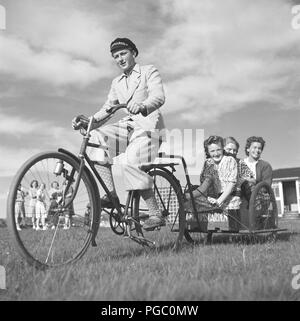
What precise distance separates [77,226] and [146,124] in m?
1.22

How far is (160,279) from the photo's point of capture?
295 centimetres

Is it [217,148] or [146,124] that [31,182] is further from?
[217,148]

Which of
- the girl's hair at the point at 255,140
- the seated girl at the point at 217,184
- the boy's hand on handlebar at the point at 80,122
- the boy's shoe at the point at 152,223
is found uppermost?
the girl's hair at the point at 255,140

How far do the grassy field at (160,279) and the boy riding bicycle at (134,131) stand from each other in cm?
70

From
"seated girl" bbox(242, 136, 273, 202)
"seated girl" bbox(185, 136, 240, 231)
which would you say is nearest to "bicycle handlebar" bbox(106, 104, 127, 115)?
"seated girl" bbox(185, 136, 240, 231)

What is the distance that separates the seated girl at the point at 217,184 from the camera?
17.6ft

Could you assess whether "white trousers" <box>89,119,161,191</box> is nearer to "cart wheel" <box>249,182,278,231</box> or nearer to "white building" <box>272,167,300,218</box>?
"cart wheel" <box>249,182,278,231</box>

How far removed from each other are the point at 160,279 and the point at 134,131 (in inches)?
71.0

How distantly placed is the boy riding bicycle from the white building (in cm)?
2683

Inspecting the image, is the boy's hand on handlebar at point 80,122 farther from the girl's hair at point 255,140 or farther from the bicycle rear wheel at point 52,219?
the girl's hair at point 255,140

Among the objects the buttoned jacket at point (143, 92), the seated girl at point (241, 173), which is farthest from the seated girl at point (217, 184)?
the buttoned jacket at point (143, 92)

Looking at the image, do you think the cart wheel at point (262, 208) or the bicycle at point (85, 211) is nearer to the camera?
the bicycle at point (85, 211)

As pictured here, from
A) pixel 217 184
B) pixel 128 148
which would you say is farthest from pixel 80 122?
pixel 217 184
